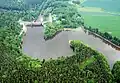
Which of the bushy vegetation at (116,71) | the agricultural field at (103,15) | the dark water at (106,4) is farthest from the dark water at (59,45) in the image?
the dark water at (106,4)

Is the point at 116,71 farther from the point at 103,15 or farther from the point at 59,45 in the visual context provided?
the point at 103,15

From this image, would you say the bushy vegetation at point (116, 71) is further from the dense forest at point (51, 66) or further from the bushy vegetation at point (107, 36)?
the bushy vegetation at point (107, 36)

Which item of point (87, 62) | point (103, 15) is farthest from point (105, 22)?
point (87, 62)

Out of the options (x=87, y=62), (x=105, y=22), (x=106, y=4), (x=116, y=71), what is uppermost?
(x=106, y=4)

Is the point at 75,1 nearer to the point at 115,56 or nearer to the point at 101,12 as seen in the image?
the point at 101,12

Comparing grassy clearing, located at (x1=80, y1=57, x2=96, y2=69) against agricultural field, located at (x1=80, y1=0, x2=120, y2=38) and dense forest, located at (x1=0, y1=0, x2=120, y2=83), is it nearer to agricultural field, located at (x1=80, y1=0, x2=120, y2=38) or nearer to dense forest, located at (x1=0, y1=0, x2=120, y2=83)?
dense forest, located at (x1=0, y1=0, x2=120, y2=83)

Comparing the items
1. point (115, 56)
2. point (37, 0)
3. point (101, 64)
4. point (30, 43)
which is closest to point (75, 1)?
point (37, 0)
